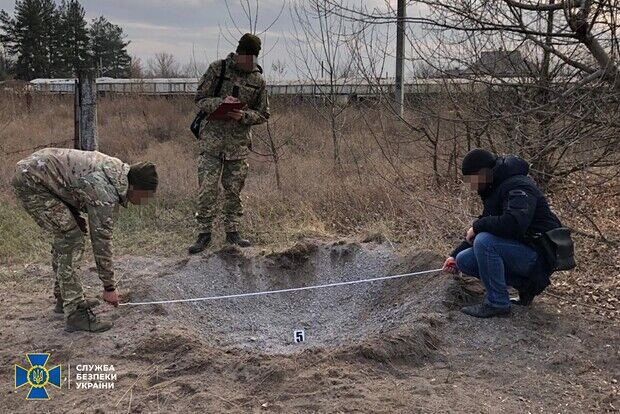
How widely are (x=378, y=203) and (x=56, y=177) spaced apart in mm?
4467

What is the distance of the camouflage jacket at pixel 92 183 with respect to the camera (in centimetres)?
378

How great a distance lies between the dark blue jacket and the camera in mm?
3943

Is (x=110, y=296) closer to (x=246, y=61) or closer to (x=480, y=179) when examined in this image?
(x=480, y=179)

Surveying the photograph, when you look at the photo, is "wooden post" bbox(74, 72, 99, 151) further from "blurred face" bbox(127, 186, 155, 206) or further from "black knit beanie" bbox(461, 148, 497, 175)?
"black knit beanie" bbox(461, 148, 497, 175)

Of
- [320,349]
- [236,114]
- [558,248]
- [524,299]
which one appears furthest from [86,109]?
[558,248]

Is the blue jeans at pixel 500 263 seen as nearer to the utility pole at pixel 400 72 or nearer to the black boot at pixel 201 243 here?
the black boot at pixel 201 243

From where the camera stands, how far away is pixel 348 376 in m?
3.56

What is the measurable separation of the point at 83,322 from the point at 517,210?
10.1 ft

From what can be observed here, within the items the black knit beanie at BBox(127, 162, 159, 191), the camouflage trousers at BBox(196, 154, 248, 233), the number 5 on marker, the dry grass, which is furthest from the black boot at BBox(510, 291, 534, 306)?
the camouflage trousers at BBox(196, 154, 248, 233)

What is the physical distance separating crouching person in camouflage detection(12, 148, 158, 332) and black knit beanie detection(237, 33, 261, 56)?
226cm

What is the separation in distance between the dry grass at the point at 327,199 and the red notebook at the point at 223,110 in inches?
56.0

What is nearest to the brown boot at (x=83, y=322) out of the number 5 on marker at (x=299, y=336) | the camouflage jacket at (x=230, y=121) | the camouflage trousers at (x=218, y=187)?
the number 5 on marker at (x=299, y=336)

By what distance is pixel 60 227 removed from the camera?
3.98 metres

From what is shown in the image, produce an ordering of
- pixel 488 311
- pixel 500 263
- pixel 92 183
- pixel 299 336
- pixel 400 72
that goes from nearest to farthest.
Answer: pixel 92 183 < pixel 500 263 < pixel 488 311 < pixel 299 336 < pixel 400 72
